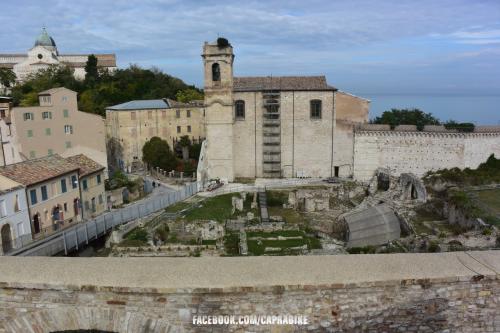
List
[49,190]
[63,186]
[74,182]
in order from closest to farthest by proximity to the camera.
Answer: [49,190]
[63,186]
[74,182]

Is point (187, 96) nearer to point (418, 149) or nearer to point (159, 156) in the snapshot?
point (159, 156)

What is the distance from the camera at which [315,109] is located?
3362 centimetres

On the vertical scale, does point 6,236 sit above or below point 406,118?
below

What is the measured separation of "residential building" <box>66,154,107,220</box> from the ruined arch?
69.1ft

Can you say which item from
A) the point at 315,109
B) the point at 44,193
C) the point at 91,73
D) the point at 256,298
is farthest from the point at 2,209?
the point at 91,73

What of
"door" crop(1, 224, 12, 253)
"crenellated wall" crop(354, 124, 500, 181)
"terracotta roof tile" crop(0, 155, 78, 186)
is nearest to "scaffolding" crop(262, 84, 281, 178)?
"crenellated wall" crop(354, 124, 500, 181)

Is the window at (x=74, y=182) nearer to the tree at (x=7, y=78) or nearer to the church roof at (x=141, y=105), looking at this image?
the church roof at (x=141, y=105)

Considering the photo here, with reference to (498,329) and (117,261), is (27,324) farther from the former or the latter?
(498,329)

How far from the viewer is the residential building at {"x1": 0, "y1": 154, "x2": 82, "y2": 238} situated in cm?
2212

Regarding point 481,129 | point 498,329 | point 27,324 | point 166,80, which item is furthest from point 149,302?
point 166,80

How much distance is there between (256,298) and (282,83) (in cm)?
2913

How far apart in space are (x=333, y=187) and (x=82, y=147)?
69.6ft

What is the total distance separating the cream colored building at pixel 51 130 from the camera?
3184 centimetres

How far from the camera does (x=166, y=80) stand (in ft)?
214
